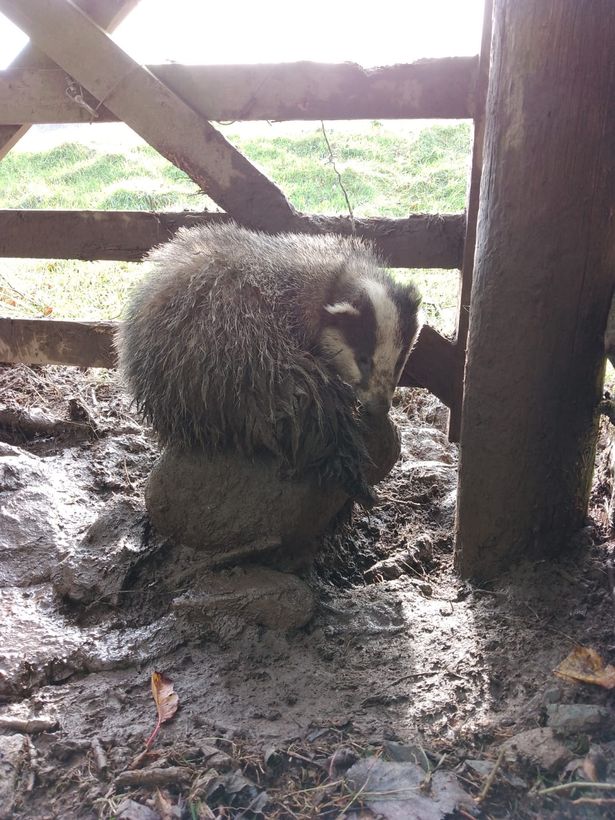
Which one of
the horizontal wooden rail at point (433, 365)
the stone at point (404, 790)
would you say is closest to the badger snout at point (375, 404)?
the horizontal wooden rail at point (433, 365)

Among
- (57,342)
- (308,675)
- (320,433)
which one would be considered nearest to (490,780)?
(308,675)

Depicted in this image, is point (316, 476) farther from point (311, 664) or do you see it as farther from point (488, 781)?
point (488, 781)

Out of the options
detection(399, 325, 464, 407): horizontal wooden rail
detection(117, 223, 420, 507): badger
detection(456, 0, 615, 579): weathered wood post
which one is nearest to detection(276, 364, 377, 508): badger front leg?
detection(117, 223, 420, 507): badger

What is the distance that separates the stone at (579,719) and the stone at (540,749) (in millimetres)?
36

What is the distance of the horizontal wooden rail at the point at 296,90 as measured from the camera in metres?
3.15

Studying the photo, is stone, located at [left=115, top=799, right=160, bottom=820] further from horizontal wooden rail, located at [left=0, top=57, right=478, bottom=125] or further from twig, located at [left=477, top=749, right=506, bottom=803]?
horizontal wooden rail, located at [left=0, top=57, right=478, bottom=125]

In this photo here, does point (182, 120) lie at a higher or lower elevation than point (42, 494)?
higher

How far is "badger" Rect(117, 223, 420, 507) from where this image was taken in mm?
2889

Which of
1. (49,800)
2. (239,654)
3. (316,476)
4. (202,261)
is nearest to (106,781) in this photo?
(49,800)

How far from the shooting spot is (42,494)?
3.45 meters

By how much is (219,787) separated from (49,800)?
494mm

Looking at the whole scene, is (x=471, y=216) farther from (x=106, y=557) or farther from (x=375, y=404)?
(x=106, y=557)

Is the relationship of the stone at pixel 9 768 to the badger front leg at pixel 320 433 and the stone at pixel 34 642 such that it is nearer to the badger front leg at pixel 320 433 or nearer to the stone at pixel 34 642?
the stone at pixel 34 642

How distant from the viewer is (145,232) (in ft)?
12.4
